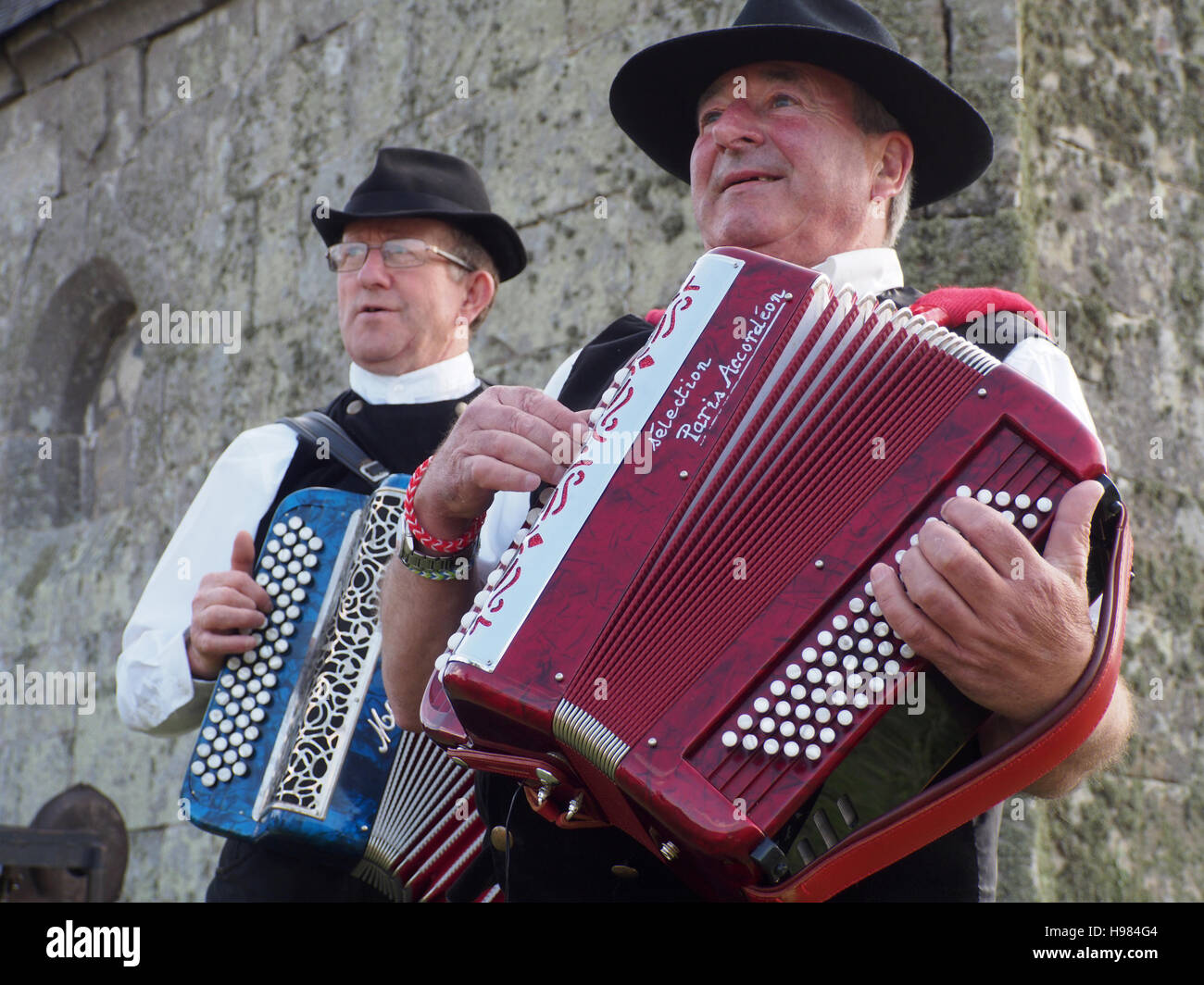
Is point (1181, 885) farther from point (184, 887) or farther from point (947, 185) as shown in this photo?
point (184, 887)

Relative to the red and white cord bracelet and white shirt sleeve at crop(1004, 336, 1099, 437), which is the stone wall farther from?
the red and white cord bracelet

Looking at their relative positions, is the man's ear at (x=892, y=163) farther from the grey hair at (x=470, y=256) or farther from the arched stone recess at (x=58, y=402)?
the arched stone recess at (x=58, y=402)

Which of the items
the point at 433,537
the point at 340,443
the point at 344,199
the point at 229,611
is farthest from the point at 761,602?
the point at 344,199

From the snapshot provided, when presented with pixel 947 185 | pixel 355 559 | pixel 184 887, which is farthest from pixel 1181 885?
pixel 184 887

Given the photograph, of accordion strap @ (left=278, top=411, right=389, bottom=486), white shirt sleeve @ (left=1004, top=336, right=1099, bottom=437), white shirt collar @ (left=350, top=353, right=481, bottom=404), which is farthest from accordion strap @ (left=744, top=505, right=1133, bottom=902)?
white shirt collar @ (left=350, top=353, right=481, bottom=404)

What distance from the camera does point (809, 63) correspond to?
209 centimetres

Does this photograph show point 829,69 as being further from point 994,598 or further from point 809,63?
point 994,598

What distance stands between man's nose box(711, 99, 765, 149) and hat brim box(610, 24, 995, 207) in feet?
0.32

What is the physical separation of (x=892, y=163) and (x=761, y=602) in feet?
3.13

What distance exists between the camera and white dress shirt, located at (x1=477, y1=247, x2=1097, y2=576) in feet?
5.86

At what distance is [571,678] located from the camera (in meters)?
1.52

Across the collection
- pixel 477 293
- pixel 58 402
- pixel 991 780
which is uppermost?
pixel 991 780

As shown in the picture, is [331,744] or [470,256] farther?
[470,256]

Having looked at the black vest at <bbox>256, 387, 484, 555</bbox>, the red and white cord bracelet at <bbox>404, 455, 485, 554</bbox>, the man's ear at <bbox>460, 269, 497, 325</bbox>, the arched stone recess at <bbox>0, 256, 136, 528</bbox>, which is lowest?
the arched stone recess at <bbox>0, 256, 136, 528</bbox>
